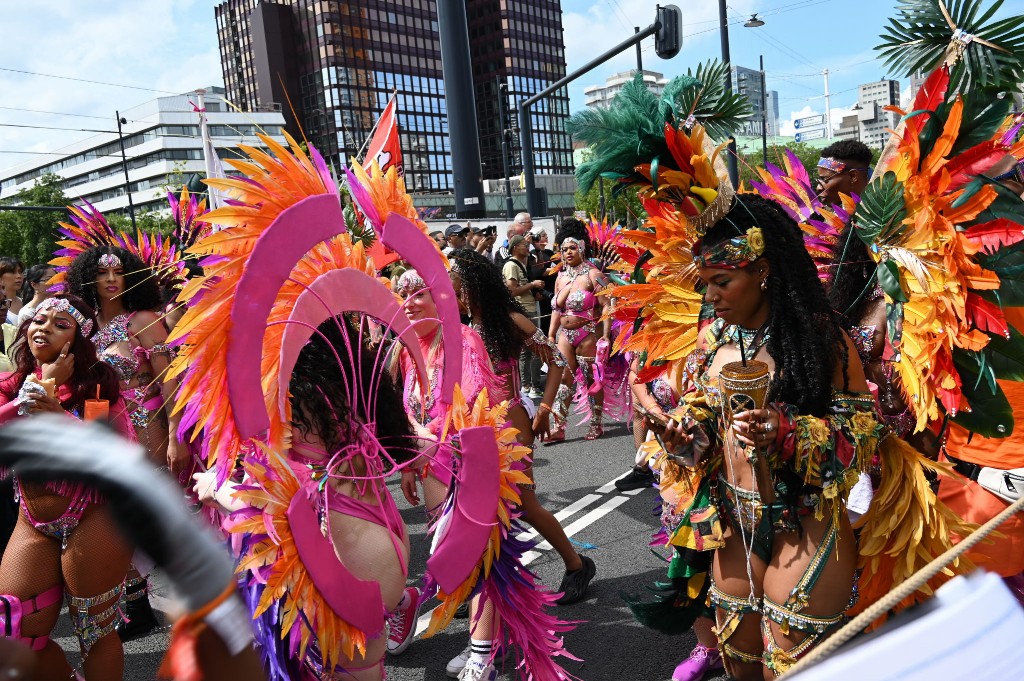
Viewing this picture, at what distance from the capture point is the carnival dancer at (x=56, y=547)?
106 inches

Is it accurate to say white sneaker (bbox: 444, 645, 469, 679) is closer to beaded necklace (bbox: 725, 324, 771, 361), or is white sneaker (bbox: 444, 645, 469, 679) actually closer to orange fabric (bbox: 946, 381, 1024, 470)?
beaded necklace (bbox: 725, 324, 771, 361)

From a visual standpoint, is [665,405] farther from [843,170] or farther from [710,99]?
[843,170]

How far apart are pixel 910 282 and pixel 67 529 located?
3171 mm

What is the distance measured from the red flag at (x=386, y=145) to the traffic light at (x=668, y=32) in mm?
7117

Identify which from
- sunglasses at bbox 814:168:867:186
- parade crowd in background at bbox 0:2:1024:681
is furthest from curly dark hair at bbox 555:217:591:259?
parade crowd in background at bbox 0:2:1024:681

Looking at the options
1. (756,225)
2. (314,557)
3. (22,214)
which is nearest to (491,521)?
(314,557)

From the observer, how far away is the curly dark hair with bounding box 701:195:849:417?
228 cm

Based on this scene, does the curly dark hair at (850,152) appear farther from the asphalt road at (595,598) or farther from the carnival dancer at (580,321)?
the carnival dancer at (580,321)

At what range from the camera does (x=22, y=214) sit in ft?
181

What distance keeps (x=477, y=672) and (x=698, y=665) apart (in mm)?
916

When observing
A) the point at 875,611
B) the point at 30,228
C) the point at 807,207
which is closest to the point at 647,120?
the point at 807,207

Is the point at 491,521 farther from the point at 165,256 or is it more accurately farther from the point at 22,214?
the point at 22,214

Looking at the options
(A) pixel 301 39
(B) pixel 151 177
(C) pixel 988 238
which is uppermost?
(A) pixel 301 39

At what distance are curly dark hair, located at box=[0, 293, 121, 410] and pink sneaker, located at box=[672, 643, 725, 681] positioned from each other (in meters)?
2.74
